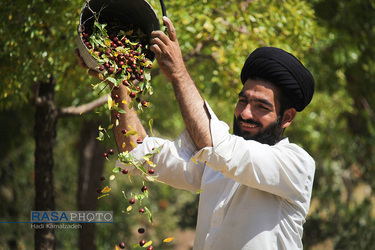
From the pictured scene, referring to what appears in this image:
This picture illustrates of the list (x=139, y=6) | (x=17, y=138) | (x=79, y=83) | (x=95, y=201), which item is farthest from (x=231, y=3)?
(x=17, y=138)

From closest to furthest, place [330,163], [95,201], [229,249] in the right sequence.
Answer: [229,249] < [95,201] < [330,163]

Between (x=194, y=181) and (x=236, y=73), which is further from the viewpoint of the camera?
(x=236, y=73)

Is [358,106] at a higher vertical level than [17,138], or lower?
higher

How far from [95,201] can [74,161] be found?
395 cm

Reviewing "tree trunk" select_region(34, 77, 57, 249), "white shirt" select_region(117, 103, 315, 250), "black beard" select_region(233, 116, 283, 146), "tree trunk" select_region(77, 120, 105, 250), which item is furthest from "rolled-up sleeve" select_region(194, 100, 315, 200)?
"tree trunk" select_region(77, 120, 105, 250)

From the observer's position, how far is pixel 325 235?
27.9 feet

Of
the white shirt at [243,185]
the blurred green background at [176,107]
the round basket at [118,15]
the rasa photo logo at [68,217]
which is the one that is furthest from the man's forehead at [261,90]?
the rasa photo logo at [68,217]

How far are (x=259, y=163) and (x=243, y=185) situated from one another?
1.15 feet

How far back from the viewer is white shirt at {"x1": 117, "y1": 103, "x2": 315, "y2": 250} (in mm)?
2594

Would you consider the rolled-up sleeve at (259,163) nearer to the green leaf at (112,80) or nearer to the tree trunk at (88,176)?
the green leaf at (112,80)

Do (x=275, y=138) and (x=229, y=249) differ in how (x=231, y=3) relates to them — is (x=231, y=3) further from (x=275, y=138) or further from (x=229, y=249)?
(x=229, y=249)

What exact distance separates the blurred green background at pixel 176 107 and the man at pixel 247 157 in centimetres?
178

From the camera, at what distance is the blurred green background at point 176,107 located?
14.9 feet

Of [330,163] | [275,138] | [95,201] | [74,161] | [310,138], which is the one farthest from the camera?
[74,161]
